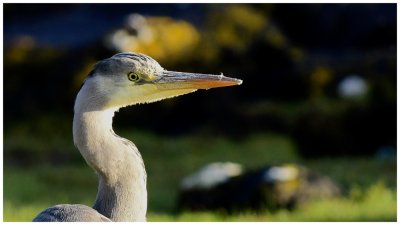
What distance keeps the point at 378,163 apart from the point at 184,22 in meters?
2.86

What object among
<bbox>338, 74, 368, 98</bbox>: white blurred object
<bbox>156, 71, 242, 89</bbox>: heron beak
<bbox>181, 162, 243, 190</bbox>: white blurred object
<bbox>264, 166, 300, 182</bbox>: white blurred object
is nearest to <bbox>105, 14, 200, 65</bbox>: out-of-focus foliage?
<bbox>338, 74, 368, 98</bbox>: white blurred object

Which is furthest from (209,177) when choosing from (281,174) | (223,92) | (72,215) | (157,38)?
(72,215)

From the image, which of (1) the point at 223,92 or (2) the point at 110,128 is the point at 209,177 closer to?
(1) the point at 223,92

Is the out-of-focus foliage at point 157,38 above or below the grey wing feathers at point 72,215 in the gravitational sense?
above

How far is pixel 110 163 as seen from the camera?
335cm

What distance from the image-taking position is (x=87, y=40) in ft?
34.0

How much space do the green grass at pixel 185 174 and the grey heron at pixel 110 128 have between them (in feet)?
8.03

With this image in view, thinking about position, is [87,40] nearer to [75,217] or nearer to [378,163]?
[378,163]

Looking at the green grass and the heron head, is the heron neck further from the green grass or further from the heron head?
the green grass

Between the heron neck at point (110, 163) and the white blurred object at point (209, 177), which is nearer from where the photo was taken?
the heron neck at point (110, 163)

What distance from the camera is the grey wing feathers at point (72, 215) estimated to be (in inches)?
127

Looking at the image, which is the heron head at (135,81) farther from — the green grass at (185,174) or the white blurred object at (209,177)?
the white blurred object at (209,177)

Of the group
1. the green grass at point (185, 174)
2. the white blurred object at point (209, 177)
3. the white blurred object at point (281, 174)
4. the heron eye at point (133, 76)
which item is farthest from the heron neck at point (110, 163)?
the white blurred object at point (209, 177)

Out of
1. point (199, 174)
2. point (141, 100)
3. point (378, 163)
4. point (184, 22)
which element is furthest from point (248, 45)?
point (141, 100)
